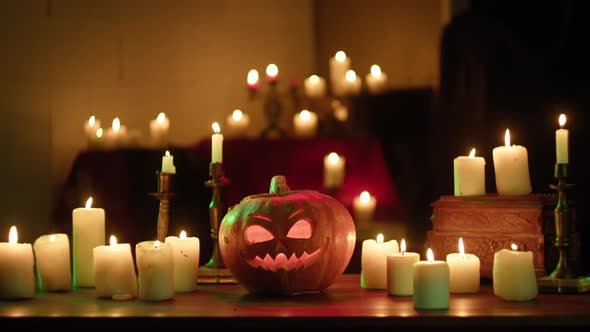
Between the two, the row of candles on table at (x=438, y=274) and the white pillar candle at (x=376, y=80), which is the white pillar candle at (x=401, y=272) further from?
the white pillar candle at (x=376, y=80)

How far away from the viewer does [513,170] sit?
1.83 meters

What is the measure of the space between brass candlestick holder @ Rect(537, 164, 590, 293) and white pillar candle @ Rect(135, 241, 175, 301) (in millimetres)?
816

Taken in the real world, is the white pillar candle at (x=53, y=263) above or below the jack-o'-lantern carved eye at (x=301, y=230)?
below

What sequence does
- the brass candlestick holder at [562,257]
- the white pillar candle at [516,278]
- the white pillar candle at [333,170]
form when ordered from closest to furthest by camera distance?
the white pillar candle at [516,278]
the brass candlestick holder at [562,257]
the white pillar candle at [333,170]

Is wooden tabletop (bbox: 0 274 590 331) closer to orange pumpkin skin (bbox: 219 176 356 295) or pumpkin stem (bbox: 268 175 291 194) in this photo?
orange pumpkin skin (bbox: 219 176 356 295)

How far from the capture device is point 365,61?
222 cm

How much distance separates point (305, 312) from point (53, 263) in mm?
677

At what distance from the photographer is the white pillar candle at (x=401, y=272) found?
167 cm

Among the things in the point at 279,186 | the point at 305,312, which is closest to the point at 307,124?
the point at 279,186

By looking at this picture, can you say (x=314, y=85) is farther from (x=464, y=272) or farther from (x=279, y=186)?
(x=464, y=272)

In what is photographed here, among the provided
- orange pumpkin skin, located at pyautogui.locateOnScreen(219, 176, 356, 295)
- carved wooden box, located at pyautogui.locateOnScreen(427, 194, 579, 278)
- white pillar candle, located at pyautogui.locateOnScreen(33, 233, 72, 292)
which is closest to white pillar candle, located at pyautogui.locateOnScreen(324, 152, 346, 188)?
carved wooden box, located at pyautogui.locateOnScreen(427, 194, 579, 278)

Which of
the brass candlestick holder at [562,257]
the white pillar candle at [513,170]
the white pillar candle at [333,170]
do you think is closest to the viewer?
the brass candlestick holder at [562,257]

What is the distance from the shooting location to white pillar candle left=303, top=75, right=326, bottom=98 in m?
2.22

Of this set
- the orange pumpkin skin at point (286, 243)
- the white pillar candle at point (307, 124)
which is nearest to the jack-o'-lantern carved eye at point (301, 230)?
the orange pumpkin skin at point (286, 243)
